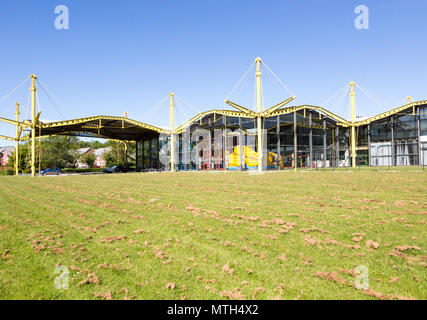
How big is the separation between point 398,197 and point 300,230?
246 inches

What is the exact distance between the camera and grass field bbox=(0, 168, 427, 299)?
147 inches

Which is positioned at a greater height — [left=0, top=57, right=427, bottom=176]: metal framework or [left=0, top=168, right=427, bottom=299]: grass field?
[left=0, top=57, right=427, bottom=176]: metal framework

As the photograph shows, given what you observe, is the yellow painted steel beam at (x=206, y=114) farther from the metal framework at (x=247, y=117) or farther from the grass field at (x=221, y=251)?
the grass field at (x=221, y=251)

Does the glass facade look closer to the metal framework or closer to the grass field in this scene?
the metal framework

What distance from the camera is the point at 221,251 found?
5156 millimetres

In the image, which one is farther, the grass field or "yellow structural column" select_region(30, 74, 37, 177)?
"yellow structural column" select_region(30, 74, 37, 177)

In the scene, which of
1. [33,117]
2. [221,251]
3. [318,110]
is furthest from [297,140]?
[33,117]

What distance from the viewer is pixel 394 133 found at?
1638 inches

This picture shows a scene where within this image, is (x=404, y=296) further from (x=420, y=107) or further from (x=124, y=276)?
(x=420, y=107)

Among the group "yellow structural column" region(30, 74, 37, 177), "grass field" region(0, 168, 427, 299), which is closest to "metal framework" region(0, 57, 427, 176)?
"yellow structural column" region(30, 74, 37, 177)

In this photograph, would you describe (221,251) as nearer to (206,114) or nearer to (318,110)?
(206,114)
